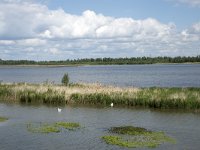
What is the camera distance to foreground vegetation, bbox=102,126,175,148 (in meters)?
20.3

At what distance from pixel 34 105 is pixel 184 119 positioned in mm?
15153

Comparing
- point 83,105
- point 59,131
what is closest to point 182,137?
point 59,131

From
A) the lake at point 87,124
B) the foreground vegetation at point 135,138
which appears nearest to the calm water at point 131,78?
the lake at point 87,124

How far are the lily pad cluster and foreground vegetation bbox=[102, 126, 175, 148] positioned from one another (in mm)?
2783

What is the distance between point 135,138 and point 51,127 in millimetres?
6024

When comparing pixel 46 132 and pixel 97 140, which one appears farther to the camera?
pixel 46 132

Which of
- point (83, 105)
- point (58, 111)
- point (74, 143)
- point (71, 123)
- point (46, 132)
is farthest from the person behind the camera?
point (83, 105)

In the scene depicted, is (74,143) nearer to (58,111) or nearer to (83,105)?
(58,111)

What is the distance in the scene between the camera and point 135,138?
849 inches

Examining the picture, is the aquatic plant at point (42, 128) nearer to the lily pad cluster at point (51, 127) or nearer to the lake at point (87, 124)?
the lily pad cluster at point (51, 127)

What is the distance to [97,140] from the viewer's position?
2138 centimetres

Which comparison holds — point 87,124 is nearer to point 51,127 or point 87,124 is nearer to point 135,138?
point 51,127

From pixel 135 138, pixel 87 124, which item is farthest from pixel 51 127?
pixel 135 138

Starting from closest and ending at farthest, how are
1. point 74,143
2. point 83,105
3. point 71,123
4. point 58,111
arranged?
1. point 74,143
2. point 71,123
3. point 58,111
4. point 83,105
